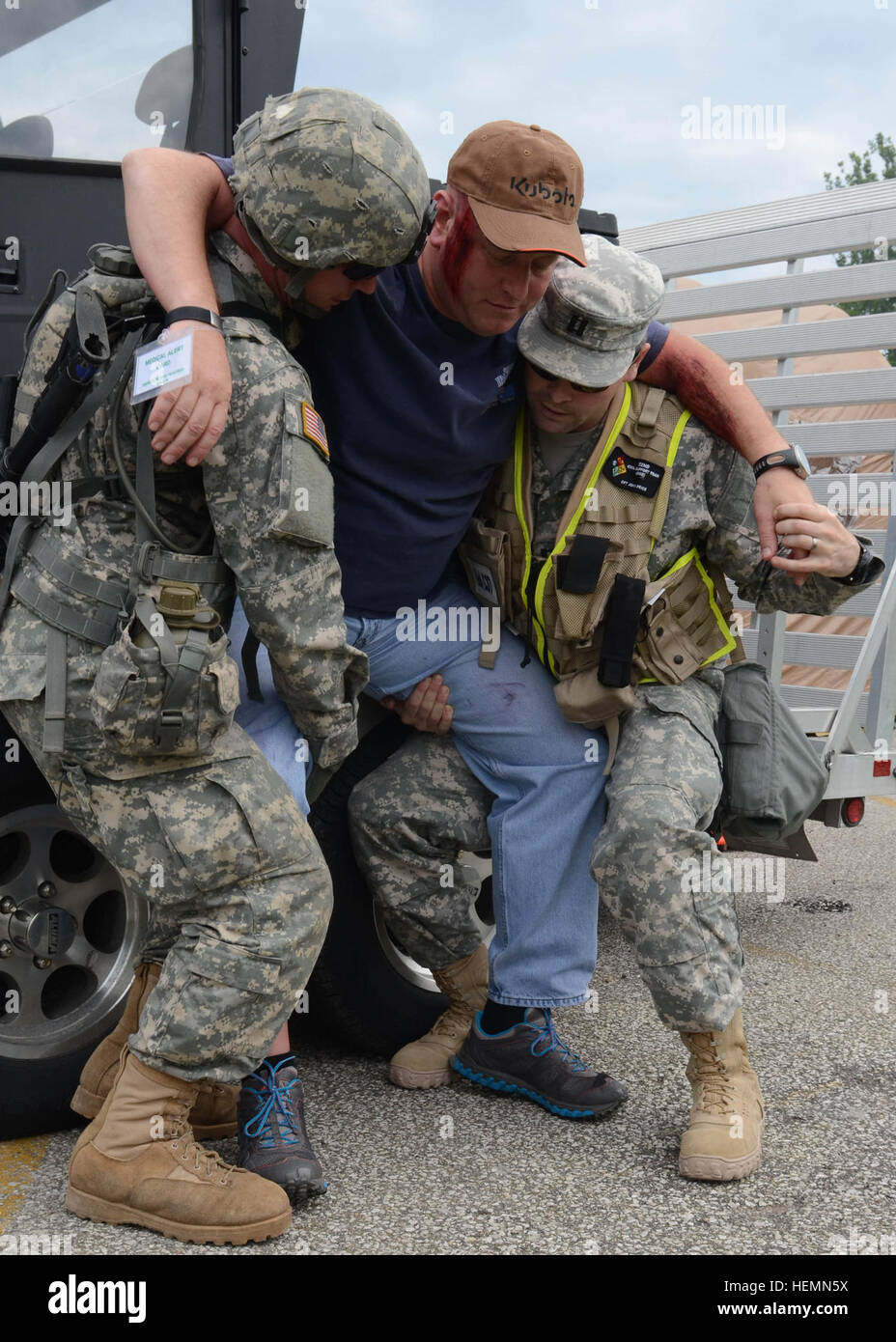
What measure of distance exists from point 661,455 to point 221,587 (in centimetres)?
105

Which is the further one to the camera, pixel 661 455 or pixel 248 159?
pixel 661 455

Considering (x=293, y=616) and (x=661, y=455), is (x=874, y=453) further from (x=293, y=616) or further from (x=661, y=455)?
(x=293, y=616)

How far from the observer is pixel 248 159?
2.39 metres

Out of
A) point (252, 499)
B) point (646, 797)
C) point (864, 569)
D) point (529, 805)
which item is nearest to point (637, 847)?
point (646, 797)

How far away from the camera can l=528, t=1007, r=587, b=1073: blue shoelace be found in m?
3.07

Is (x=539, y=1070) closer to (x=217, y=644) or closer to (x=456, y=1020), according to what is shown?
(x=456, y=1020)

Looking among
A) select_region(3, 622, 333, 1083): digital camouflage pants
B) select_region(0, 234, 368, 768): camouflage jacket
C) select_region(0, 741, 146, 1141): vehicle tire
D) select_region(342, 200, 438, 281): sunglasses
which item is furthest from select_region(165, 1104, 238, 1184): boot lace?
select_region(342, 200, 438, 281): sunglasses

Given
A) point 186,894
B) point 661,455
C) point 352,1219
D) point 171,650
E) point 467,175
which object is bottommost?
point 352,1219

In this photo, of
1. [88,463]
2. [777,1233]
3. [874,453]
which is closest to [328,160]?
[88,463]

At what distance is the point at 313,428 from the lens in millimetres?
2357

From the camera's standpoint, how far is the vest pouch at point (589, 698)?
9.72 ft

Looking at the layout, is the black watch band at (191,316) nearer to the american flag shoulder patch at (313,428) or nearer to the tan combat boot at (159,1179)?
the american flag shoulder patch at (313,428)

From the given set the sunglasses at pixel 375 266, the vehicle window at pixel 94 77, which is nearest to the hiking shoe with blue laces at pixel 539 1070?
the sunglasses at pixel 375 266

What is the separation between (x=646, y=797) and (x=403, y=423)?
35.4 inches
